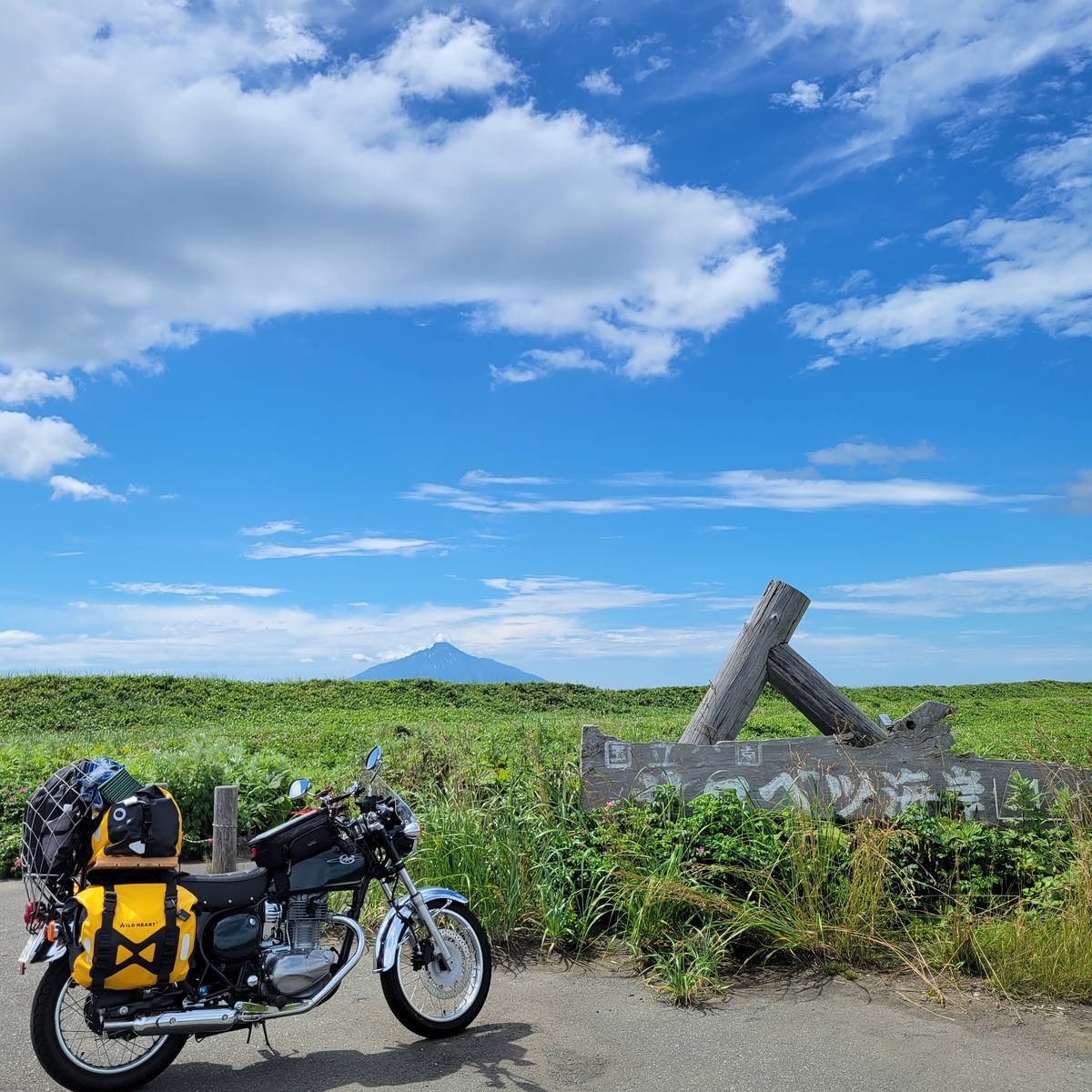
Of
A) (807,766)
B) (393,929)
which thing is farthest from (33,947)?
(807,766)

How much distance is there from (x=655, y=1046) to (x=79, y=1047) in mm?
2878

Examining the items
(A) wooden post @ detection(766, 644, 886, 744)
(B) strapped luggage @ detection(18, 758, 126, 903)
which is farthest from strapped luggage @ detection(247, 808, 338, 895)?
(A) wooden post @ detection(766, 644, 886, 744)

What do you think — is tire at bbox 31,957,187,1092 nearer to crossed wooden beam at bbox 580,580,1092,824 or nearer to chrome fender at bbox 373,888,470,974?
chrome fender at bbox 373,888,470,974

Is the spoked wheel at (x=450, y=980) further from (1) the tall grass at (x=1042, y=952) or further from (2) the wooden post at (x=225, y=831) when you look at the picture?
(1) the tall grass at (x=1042, y=952)

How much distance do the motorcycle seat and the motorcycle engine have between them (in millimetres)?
133

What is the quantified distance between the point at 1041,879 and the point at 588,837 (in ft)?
10.6

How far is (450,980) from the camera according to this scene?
213 inches

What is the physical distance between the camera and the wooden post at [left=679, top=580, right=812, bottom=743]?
8.36m

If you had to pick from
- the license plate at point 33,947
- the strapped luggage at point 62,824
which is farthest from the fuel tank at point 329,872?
the license plate at point 33,947

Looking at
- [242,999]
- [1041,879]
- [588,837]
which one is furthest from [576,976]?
[1041,879]

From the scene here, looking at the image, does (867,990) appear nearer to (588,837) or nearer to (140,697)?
(588,837)

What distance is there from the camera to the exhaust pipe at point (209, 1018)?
466 cm

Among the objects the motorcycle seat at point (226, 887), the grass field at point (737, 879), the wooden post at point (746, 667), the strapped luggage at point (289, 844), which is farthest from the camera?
the wooden post at point (746, 667)

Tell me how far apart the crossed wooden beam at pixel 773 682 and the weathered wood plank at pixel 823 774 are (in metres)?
0.38
